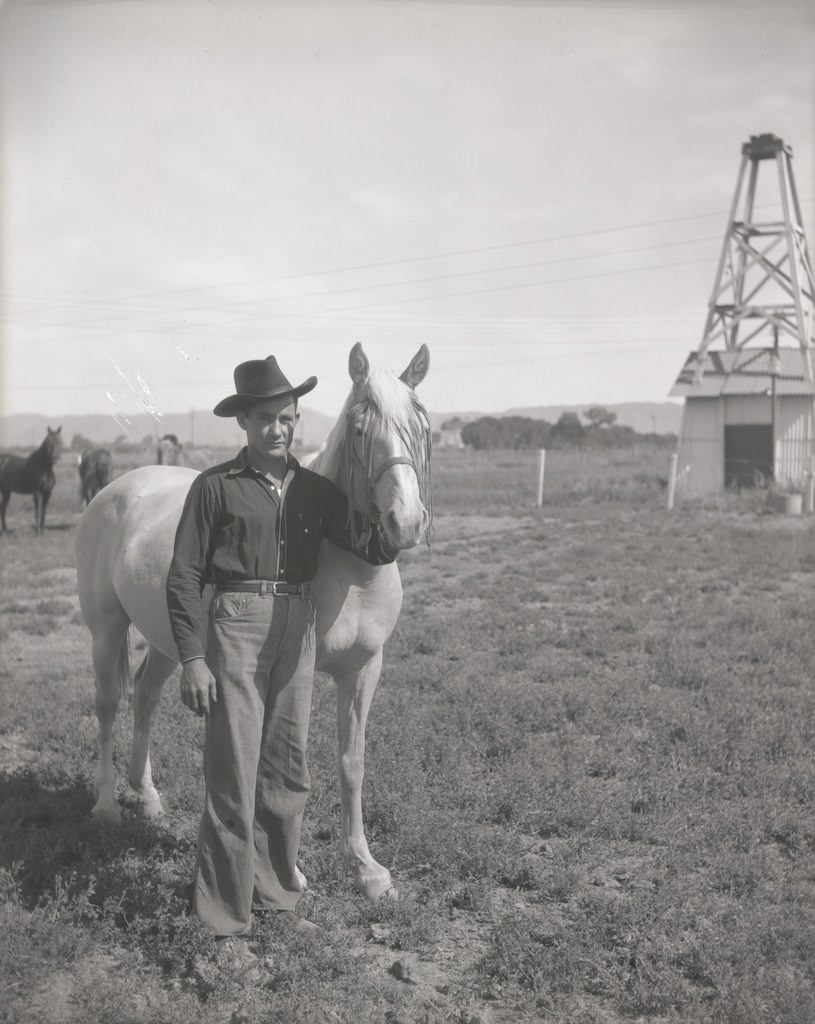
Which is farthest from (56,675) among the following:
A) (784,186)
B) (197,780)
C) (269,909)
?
(784,186)

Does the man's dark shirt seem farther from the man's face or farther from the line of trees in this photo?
the line of trees

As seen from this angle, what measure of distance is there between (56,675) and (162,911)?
13.9 ft

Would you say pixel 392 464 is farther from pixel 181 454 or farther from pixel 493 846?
pixel 181 454

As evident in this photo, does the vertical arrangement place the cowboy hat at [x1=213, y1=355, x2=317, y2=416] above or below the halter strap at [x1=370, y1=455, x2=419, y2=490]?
above

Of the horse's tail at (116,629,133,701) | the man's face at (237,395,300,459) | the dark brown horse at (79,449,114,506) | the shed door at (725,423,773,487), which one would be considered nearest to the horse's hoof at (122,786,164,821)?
the horse's tail at (116,629,133,701)

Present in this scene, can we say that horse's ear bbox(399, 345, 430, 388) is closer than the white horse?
No

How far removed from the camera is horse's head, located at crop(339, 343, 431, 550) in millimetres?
2979

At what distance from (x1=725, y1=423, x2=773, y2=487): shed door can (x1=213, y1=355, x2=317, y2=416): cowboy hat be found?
2213 cm

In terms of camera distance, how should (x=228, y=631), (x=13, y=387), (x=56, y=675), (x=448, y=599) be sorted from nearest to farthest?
(x=228, y=631) → (x=13, y=387) → (x=56, y=675) → (x=448, y=599)

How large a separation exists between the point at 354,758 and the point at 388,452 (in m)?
1.52

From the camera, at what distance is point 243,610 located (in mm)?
3264

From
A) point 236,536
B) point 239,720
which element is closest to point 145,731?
point 239,720

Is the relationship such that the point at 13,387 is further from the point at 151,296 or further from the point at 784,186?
the point at 784,186

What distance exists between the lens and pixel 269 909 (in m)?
3.46
